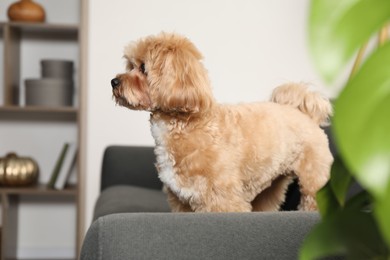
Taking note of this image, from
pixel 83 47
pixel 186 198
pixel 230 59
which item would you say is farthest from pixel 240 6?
pixel 186 198

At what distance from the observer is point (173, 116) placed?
2.01 m

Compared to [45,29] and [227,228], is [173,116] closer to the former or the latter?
[227,228]

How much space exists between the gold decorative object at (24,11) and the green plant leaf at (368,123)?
10.7ft

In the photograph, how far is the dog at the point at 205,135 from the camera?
6.34 feet

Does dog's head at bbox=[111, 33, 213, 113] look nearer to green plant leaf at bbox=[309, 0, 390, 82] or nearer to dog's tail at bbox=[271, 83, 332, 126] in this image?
dog's tail at bbox=[271, 83, 332, 126]

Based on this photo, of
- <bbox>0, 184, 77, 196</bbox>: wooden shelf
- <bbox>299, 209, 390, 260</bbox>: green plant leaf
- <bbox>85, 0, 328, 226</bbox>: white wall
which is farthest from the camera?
<bbox>85, 0, 328, 226</bbox>: white wall

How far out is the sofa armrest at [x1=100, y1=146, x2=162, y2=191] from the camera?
2.96 m

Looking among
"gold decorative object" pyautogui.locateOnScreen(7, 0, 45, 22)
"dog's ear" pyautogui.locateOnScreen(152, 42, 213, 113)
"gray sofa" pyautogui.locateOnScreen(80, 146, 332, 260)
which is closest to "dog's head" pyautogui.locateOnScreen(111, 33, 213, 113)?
"dog's ear" pyautogui.locateOnScreen(152, 42, 213, 113)

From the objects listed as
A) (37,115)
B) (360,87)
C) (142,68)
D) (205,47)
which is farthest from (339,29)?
(37,115)

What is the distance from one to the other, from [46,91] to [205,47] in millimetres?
916

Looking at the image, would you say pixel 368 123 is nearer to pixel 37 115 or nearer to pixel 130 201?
pixel 130 201

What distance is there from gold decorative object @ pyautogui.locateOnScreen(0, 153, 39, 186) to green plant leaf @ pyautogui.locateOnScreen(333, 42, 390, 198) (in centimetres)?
324

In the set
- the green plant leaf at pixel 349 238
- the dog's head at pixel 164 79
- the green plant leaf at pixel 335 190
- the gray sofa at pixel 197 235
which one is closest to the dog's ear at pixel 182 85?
the dog's head at pixel 164 79

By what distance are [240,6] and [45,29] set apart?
1.11 meters
